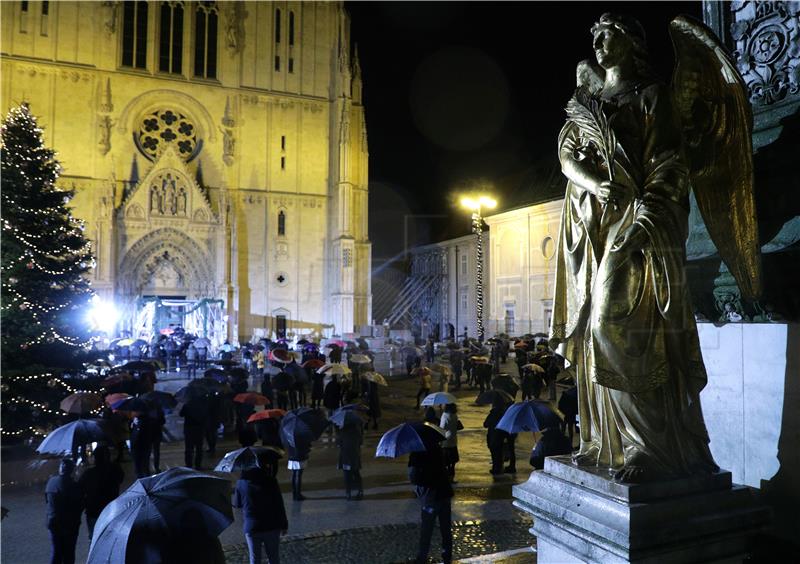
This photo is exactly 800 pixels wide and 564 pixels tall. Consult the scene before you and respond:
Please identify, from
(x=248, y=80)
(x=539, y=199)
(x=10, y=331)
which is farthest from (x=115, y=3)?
(x=10, y=331)

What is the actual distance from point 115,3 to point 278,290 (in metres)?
19.6

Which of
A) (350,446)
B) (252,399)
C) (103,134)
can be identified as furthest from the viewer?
(103,134)

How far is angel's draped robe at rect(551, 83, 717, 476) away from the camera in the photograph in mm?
3023

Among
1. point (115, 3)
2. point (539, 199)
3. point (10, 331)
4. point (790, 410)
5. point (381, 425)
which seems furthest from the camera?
point (115, 3)

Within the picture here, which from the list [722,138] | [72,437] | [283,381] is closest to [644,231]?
[722,138]

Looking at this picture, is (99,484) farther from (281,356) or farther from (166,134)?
(166,134)

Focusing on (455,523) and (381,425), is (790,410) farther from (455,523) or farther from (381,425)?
(381,425)

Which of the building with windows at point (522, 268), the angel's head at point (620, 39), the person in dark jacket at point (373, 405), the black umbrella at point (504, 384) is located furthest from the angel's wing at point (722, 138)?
the building with windows at point (522, 268)

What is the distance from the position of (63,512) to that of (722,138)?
243 inches

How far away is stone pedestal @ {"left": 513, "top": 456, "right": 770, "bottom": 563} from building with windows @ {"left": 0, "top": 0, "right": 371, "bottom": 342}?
29948mm

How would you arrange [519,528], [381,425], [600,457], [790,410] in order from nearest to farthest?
[600,457], [790,410], [519,528], [381,425]

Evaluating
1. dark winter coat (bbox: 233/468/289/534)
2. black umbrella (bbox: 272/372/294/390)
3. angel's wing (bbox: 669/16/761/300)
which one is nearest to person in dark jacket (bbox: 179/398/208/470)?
black umbrella (bbox: 272/372/294/390)

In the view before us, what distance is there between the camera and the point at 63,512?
5.46m

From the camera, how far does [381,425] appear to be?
14.5 m
